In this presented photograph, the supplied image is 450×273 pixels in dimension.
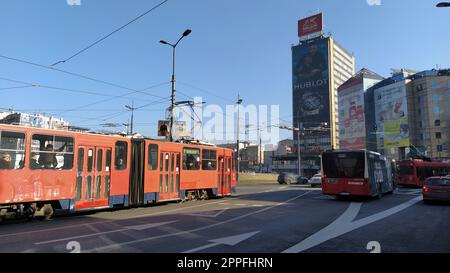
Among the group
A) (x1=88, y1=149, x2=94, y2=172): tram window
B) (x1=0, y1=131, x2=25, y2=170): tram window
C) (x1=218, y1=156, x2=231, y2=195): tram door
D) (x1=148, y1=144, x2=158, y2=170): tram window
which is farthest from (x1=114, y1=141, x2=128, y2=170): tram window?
(x1=218, y1=156, x2=231, y2=195): tram door

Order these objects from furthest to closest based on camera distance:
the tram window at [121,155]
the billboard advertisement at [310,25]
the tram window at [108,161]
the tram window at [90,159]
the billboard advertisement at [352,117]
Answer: the billboard advertisement at [310,25] → the billboard advertisement at [352,117] → the tram window at [121,155] → the tram window at [108,161] → the tram window at [90,159]

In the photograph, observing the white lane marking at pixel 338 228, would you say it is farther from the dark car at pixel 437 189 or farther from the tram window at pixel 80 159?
the tram window at pixel 80 159

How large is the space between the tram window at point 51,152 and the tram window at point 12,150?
35 centimetres

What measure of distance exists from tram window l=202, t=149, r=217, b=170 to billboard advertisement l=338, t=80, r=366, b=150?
297ft

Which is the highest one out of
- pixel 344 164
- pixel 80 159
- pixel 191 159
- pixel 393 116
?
pixel 393 116

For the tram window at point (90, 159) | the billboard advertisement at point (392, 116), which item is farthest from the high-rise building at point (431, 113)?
the tram window at point (90, 159)

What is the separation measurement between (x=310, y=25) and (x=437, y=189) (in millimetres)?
137897

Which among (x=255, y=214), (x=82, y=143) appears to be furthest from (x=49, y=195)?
(x=255, y=214)

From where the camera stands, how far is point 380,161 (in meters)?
23.9

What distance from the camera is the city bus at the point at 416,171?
1474 inches

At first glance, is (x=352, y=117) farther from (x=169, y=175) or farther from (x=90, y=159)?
(x=90, y=159)

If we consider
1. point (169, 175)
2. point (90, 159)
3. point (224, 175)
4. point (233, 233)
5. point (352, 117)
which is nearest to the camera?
point (233, 233)

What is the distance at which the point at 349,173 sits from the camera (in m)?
20.3

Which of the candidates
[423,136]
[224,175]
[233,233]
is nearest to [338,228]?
[233,233]
